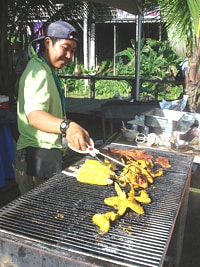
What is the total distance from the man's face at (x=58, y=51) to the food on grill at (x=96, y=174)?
0.89 m

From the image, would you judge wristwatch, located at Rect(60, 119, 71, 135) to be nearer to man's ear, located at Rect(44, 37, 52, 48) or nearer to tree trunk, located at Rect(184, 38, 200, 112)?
man's ear, located at Rect(44, 37, 52, 48)

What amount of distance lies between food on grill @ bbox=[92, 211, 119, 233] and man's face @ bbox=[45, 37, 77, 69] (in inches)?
52.7

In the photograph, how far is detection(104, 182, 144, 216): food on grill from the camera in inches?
77.3

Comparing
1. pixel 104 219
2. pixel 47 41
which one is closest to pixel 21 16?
pixel 47 41

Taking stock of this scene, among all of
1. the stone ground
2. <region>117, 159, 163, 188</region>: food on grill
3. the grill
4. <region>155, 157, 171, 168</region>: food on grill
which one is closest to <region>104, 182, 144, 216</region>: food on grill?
the grill

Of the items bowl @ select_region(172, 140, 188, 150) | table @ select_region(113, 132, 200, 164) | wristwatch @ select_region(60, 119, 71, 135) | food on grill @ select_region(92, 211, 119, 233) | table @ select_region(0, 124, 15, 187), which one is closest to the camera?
food on grill @ select_region(92, 211, 119, 233)

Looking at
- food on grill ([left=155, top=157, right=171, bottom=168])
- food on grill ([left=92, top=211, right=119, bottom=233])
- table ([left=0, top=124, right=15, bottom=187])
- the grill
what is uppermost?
food on grill ([left=155, top=157, right=171, bottom=168])

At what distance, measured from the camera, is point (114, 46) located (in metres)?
16.2

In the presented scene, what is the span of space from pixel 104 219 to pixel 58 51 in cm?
142

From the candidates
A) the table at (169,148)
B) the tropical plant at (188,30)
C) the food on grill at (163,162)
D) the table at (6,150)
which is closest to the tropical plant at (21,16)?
the table at (6,150)

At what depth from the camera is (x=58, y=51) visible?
8.39 feet

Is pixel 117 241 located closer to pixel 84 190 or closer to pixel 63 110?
pixel 84 190

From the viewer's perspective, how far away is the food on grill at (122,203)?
1964 mm

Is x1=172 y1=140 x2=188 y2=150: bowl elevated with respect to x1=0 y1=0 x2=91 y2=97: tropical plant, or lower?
lower
